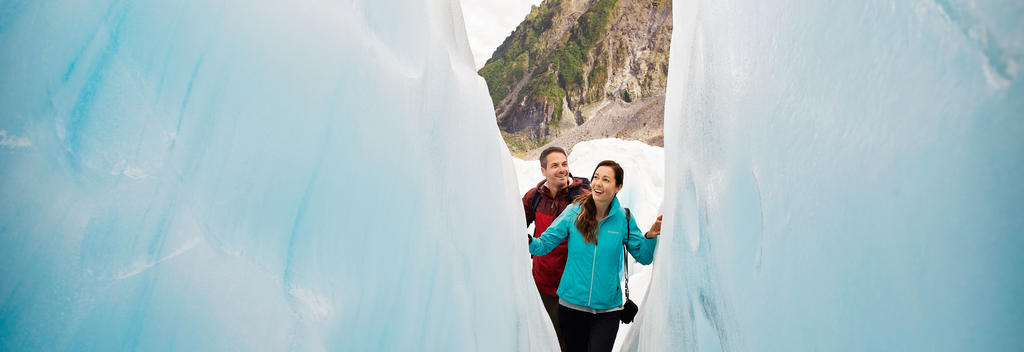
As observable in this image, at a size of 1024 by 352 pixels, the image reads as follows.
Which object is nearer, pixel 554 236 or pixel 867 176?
pixel 867 176

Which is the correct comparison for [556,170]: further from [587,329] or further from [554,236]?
[587,329]

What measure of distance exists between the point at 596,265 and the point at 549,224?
0.60 meters

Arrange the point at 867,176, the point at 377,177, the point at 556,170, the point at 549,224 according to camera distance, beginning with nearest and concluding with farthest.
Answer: the point at 867,176 → the point at 377,177 → the point at 556,170 → the point at 549,224


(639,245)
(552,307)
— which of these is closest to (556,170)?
(639,245)

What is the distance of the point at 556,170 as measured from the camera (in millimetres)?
2496

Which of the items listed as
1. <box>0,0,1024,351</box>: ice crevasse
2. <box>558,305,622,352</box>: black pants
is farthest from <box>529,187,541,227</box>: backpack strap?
<box>0,0,1024,351</box>: ice crevasse

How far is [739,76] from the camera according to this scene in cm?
134

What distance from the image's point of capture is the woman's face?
201 cm

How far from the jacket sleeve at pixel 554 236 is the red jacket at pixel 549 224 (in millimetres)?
147

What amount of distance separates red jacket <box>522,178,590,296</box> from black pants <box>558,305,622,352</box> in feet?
0.92

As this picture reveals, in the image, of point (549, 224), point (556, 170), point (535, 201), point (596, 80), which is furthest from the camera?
point (596, 80)

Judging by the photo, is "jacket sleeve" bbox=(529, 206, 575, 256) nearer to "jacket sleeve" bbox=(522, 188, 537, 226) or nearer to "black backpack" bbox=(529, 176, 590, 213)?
"black backpack" bbox=(529, 176, 590, 213)

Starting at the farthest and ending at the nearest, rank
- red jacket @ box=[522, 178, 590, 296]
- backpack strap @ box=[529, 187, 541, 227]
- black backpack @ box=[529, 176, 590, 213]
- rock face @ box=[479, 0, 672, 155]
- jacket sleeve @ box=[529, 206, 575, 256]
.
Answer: rock face @ box=[479, 0, 672, 155] < backpack strap @ box=[529, 187, 541, 227] < black backpack @ box=[529, 176, 590, 213] < red jacket @ box=[522, 178, 590, 296] < jacket sleeve @ box=[529, 206, 575, 256]

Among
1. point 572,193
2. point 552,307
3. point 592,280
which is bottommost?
point 552,307
